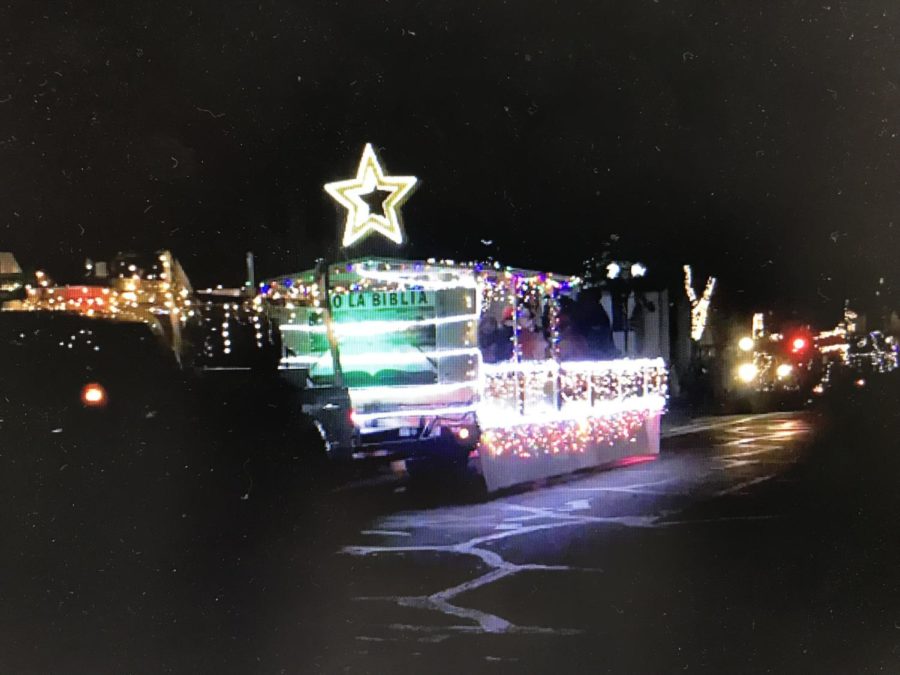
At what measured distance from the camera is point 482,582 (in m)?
6.01

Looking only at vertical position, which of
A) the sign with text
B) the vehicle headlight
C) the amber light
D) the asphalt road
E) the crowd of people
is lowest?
the asphalt road

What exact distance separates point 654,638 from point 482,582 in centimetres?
138

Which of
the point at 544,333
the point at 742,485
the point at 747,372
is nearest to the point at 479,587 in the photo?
→ the point at 742,485

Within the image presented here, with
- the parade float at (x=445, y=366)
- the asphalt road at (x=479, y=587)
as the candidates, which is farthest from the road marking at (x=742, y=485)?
the parade float at (x=445, y=366)

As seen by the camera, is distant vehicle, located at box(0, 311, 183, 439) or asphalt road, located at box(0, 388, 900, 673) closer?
asphalt road, located at box(0, 388, 900, 673)

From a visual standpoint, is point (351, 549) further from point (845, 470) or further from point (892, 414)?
point (892, 414)

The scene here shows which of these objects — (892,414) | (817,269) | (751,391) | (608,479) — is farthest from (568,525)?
(751,391)

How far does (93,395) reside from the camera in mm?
6438

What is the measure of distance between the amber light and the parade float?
293 centimetres

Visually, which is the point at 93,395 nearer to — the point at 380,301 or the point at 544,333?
the point at 380,301

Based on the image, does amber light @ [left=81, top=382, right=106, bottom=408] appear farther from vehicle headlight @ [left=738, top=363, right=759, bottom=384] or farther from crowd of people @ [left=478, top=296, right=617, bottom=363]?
vehicle headlight @ [left=738, top=363, right=759, bottom=384]

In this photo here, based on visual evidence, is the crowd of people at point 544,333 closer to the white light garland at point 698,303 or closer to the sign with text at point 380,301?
the sign with text at point 380,301

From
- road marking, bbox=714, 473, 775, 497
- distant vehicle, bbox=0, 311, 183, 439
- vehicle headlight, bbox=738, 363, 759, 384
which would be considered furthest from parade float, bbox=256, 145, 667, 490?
vehicle headlight, bbox=738, 363, 759, 384

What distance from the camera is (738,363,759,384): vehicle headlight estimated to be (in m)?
20.2
